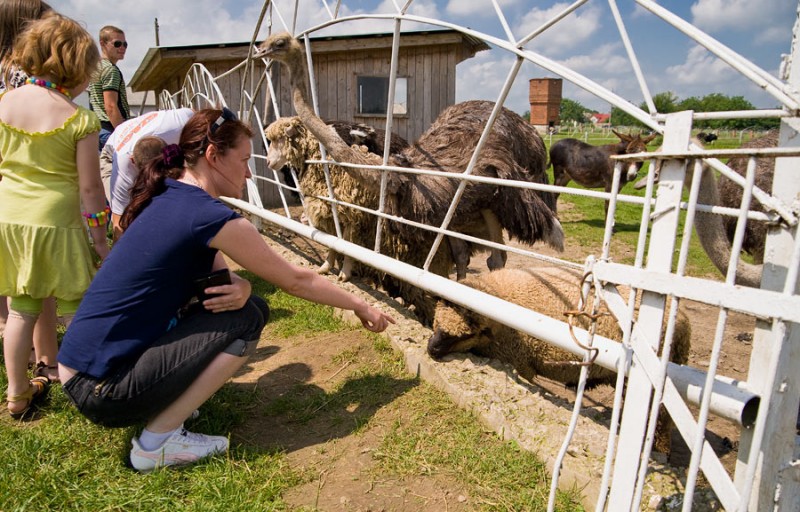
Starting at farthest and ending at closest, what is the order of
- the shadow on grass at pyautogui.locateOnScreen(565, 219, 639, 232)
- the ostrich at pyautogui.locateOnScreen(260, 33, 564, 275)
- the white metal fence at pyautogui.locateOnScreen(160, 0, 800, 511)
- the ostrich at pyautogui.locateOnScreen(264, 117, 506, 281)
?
the shadow on grass at pyautogui.locateOnScreen(565, 219, 639, 232) < the ostrich at pyautogui.locateOnScreen(264, 117, 506, 281) < the ostrich at pyautogui.locateOnScreen(260, 33, 564, 275) < the white metal fence at pyautogui.locateOnScreen(160, 0, 800, 511)

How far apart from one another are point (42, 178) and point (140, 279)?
110cm

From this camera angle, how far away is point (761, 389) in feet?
5.21

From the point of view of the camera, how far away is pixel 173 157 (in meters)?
2.54

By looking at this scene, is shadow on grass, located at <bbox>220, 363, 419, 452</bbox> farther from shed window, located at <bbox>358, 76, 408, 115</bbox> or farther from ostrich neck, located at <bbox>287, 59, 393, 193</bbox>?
shed window, located at <bbox>358, 76, 408, 115</bbox>

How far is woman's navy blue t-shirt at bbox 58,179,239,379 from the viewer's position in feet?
7.54

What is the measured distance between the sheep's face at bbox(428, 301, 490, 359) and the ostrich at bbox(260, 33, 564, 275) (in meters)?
1.47

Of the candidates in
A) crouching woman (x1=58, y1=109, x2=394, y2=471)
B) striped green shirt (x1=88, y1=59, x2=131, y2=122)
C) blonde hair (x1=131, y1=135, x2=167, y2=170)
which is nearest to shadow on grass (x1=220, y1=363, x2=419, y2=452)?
crouching woman (x1=58, y1=109, x2=394, y2=471)

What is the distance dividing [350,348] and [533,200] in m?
2.80

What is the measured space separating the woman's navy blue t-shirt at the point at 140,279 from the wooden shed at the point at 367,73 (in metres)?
9.57

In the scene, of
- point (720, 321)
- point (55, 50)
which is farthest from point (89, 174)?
point (720, 321)

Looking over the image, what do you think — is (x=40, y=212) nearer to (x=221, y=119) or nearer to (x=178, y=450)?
(x=221, y=119)

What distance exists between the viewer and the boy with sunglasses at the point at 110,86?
5.19 metres

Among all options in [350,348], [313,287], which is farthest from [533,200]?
[313,287]

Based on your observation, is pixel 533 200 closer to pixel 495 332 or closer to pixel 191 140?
pixel 495 332
